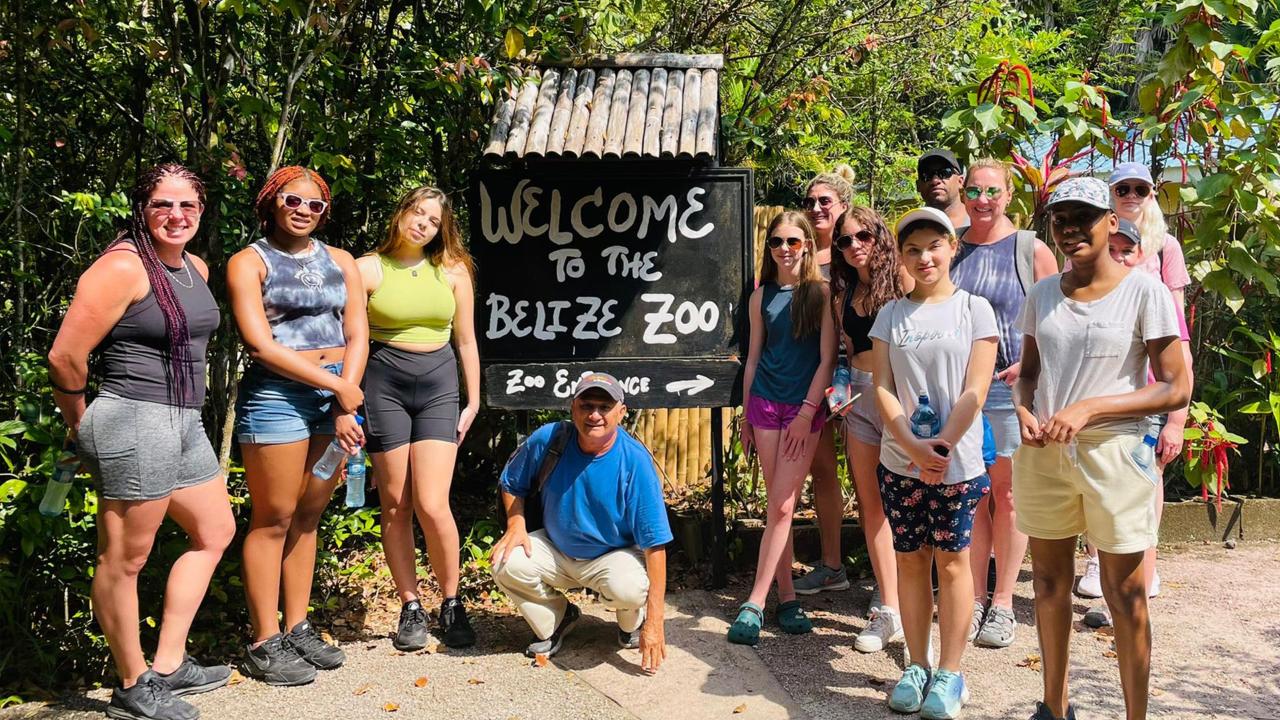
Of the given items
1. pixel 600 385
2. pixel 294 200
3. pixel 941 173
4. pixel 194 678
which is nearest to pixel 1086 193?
pixel 941 173

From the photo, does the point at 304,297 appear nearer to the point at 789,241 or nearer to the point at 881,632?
the point at 789,241

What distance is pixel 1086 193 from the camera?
3.05 metres

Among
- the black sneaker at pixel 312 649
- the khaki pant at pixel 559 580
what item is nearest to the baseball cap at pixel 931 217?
the khaki pant at pixel 559 580

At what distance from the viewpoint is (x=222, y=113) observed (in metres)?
4.58

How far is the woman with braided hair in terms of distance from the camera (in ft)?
11.0

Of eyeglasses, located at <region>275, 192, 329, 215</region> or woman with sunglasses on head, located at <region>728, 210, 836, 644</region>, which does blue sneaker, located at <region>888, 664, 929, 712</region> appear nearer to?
woman with sunglasses on head, located at <region>728, 210, 836, 644</region>

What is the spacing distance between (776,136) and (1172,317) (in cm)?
324

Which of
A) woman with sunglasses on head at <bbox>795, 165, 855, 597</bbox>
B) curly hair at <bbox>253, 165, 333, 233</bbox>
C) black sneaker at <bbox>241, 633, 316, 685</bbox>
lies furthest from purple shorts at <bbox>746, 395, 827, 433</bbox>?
black sneaker at <bbox>241, 633, 316, 685</bbox>

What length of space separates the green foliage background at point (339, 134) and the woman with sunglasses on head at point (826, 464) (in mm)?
828

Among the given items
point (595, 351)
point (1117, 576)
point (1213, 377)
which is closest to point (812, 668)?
point (1117, 576)

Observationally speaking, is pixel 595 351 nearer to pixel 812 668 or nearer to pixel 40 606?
pixel 812 668

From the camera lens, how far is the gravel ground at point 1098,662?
146 inches

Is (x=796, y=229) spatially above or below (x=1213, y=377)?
above

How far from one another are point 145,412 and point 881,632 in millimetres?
2923
